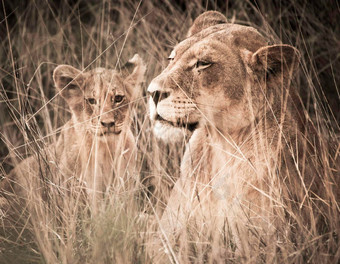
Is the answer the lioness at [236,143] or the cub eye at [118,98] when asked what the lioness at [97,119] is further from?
the lioness at [236,143]

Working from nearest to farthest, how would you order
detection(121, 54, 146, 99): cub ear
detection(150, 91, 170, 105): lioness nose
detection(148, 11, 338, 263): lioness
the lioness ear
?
detection(148, 11, 338, 263): lioness → detection(150, 91, 170, 105): lioness nose → the lioness ear → detection(121, 54, 146, 99): cub ear

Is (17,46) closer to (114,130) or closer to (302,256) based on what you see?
(114,130)

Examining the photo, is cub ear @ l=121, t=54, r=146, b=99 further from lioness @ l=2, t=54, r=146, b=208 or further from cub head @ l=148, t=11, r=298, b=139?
cub head @ l=148, t=11, r=298, b=139

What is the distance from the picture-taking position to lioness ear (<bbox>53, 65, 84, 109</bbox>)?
3.64 metres

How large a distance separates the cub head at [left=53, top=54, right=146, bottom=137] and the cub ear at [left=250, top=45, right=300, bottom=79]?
116 centimetres

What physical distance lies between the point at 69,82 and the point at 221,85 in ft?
4.27

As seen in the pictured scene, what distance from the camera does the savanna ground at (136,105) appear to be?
8.23 feet

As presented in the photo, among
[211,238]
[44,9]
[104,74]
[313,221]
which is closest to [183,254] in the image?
[211,238]

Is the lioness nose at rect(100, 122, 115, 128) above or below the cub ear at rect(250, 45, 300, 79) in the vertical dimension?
below

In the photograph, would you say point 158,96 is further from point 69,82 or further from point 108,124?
point 69,82

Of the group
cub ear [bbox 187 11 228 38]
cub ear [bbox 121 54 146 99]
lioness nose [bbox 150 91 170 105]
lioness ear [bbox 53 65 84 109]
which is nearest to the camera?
lioness nose [bbox 150 91 170 105]

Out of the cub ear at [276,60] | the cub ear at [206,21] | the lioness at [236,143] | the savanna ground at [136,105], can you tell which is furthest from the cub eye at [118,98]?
the cub ear at [276,60]

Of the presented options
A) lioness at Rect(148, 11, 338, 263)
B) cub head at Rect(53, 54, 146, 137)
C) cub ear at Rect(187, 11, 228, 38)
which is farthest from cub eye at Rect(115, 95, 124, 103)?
lioness at Rect(148, 11, 338, 263)

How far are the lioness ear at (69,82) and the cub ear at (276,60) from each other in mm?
1373
